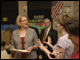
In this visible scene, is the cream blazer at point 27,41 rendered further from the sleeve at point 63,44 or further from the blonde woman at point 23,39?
the sleeve at point 63,44

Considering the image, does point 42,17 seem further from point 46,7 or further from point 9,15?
point 9,15

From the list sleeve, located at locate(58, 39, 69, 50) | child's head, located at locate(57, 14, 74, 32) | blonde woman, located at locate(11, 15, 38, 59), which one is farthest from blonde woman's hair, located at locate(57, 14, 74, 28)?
blonde woman, located at locate(11, 15, 38, 59)

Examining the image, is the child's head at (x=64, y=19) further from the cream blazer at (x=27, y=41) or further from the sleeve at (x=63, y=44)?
the cream blazer at (x=27, y=41)

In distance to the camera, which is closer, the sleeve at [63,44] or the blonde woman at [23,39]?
the sleeve at [63,44]

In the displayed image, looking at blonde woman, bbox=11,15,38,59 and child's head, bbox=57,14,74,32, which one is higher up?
child's head, bbox=57,14,74,32

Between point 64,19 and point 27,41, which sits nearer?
point 64,19

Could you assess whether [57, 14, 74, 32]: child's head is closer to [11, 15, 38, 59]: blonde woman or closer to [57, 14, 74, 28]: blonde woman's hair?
[57, 14, 74, 28]: blonde woman's hair

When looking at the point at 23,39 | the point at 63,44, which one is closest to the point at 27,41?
the point at 23,39

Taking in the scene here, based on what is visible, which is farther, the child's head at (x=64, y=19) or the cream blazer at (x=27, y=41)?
the cream blazer at (x=27, y=41)

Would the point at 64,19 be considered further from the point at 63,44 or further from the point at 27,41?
the point at 27,41

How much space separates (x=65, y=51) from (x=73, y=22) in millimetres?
561

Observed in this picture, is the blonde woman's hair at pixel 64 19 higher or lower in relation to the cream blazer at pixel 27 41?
higher

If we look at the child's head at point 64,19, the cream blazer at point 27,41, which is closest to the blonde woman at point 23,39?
the cream blazer at point 27,41

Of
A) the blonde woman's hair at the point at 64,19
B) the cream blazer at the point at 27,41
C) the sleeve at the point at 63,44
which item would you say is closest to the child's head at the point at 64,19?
the blonde woman's hair at the point at 64,19
